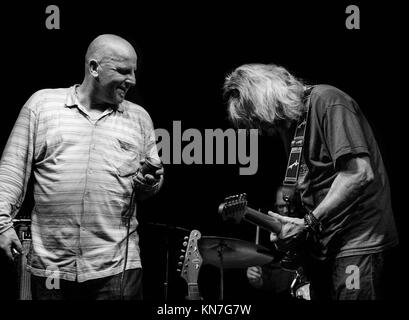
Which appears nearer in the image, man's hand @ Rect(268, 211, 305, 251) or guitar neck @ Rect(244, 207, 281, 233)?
man's hand @ Rect(268, 211, 305, 251)

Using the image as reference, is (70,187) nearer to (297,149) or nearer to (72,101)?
(72,101)

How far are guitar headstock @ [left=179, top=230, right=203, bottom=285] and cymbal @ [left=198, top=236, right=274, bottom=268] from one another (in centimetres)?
7

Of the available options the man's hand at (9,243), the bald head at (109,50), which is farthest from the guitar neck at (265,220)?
the man's hand at (9,243)

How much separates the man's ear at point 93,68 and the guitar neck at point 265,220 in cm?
88

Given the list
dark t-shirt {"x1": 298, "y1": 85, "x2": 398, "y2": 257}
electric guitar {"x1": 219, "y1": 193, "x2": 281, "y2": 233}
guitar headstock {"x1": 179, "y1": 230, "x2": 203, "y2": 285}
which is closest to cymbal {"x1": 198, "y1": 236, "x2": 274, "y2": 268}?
guitar headstock {"x1": 179, "y1": 230, "x2": 203, "y2": 285}

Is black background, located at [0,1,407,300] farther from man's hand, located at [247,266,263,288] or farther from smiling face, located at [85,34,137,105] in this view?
man's hand, located at [247,266,263,288]

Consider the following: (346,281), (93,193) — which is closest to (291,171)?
(346,281)

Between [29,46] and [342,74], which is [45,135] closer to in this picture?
[29,46]

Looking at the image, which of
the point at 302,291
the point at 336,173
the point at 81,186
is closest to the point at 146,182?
the point at 81,186

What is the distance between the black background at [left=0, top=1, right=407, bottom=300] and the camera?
10.3ft

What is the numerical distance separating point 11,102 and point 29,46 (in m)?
0.37

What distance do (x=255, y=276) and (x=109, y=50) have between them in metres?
2.17

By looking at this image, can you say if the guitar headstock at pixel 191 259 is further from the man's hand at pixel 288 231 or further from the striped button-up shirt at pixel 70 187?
the man's hand at pixel 288 231

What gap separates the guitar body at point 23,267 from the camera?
3.01 meters
